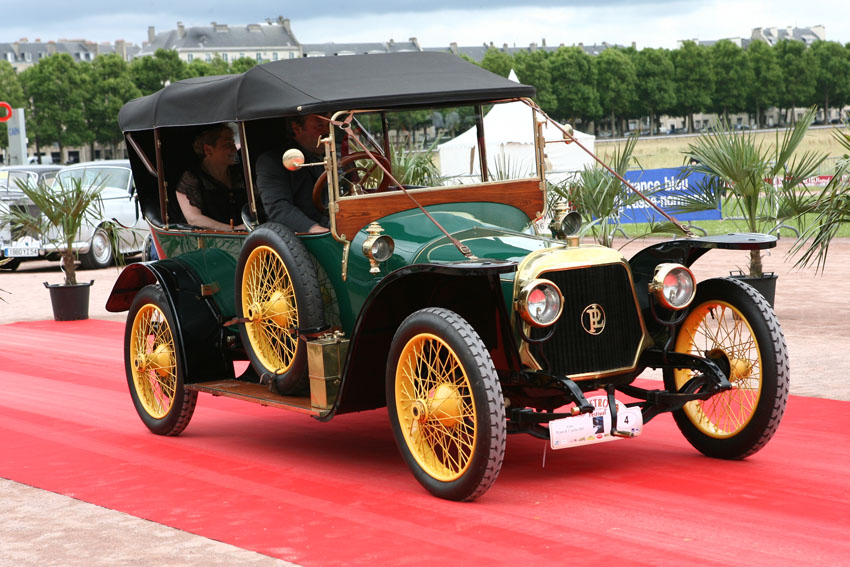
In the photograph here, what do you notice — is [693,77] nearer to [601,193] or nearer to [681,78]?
[681,78]

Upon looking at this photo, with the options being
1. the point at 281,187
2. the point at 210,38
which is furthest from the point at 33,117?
the point at 281,187

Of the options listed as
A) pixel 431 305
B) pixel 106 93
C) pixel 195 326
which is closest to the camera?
pixel 431 305

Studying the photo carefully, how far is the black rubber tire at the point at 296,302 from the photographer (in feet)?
18.9

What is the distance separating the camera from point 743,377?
18.3 feet

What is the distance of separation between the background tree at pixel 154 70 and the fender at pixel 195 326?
7996cm

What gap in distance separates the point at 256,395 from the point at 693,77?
347 feet

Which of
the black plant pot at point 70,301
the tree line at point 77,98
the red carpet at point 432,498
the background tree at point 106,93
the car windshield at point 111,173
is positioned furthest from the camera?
the background tree at point 106,93

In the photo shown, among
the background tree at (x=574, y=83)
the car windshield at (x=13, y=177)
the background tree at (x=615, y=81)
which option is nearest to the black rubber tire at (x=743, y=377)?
the car windshield at (x=13, y=177)

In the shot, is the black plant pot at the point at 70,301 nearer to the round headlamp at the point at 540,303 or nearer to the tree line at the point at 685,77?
the round headlamp at the point at 540,303

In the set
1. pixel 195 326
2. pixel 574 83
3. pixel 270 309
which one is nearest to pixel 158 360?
pixel 195 326

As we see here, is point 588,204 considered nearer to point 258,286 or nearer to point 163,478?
point 258,286

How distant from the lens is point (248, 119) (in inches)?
243

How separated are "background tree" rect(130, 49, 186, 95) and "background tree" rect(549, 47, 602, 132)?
3647 centimetres

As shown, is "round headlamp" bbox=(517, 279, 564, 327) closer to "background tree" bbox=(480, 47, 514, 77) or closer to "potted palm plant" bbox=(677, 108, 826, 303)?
"potted palm plant" bbox=(677, 108, 826, 303)
